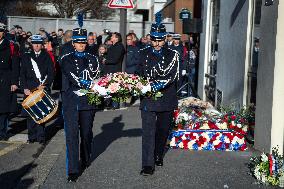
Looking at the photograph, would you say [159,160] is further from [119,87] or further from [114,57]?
[114,57]

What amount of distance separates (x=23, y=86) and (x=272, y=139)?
14.1 feet

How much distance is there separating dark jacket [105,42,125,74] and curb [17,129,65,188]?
3.85m

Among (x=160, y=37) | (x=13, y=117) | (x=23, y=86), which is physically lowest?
(x=13, y=117)

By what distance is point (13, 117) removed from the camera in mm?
12273

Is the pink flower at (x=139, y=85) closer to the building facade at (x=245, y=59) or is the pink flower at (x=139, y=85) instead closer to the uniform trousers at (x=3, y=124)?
the building facade at (x=245, y=59)

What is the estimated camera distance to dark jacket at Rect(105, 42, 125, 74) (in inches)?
533

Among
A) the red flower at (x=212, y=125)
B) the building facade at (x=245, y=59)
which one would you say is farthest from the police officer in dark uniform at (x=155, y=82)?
the red flower at (x=212, y=125)

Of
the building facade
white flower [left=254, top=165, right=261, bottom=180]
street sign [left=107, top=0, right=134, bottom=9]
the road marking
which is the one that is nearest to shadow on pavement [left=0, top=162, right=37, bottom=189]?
the road marking

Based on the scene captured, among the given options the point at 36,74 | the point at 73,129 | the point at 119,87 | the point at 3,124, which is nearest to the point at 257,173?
the point at 119,87

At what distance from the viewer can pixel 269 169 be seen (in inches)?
269

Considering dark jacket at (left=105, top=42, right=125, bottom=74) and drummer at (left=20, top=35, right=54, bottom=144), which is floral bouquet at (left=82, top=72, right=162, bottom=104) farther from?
dark jacket at (left=105, top=42, right=125, bottom=74)

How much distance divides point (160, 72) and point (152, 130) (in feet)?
2.62

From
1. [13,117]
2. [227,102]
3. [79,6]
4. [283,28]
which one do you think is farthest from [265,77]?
[79,6]

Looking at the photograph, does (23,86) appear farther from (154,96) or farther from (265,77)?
(265,77)
